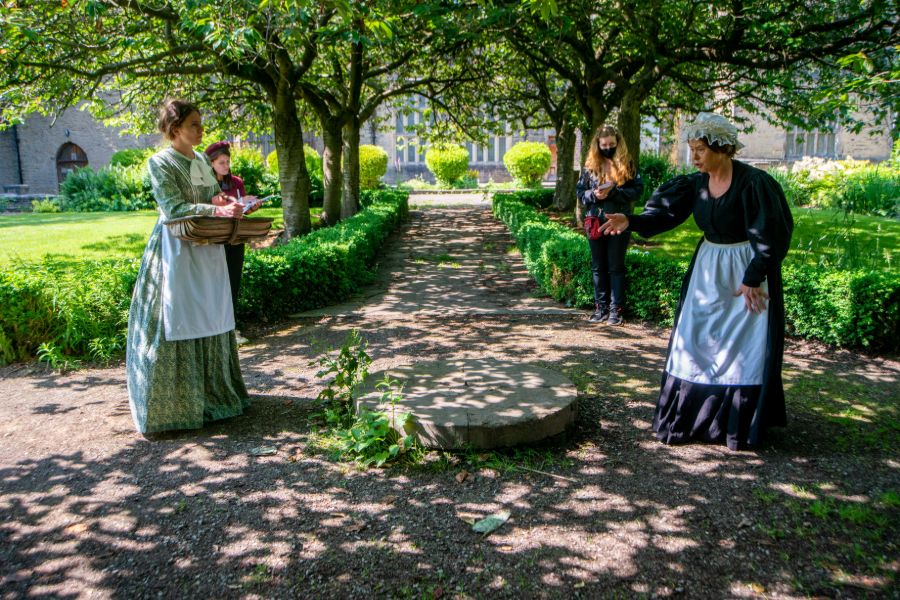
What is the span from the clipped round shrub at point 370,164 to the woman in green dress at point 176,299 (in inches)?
900

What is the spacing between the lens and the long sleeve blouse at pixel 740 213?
3.68 meters

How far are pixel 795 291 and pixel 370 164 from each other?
73.6 feet

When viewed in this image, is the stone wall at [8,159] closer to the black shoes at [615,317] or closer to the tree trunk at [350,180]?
the tree trunk at [350,180]

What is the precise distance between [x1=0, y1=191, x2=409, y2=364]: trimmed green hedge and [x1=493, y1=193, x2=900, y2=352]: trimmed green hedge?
2883mm

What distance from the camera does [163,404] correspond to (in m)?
4.29

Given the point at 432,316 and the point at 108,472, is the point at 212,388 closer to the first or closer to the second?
the point at 108,472

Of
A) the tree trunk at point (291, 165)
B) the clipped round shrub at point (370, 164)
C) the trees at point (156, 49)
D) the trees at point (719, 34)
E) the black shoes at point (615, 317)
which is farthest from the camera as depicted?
the clipped round shrub at point (370, 164)

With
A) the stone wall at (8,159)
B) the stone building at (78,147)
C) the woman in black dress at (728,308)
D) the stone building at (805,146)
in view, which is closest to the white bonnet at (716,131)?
the woman in black dress at (728,308)

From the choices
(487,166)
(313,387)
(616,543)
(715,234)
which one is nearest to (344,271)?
(313,387)

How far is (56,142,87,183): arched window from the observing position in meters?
30.5

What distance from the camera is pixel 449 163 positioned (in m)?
30.1

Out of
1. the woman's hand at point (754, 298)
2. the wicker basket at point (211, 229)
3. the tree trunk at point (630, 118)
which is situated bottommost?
the woman's hand at point (754, 298)

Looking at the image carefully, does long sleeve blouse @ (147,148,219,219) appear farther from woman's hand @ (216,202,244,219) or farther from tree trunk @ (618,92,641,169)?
tree trunk @ (618,92,641,169)

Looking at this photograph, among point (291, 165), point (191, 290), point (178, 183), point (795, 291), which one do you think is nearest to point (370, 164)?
point (291, 165)
